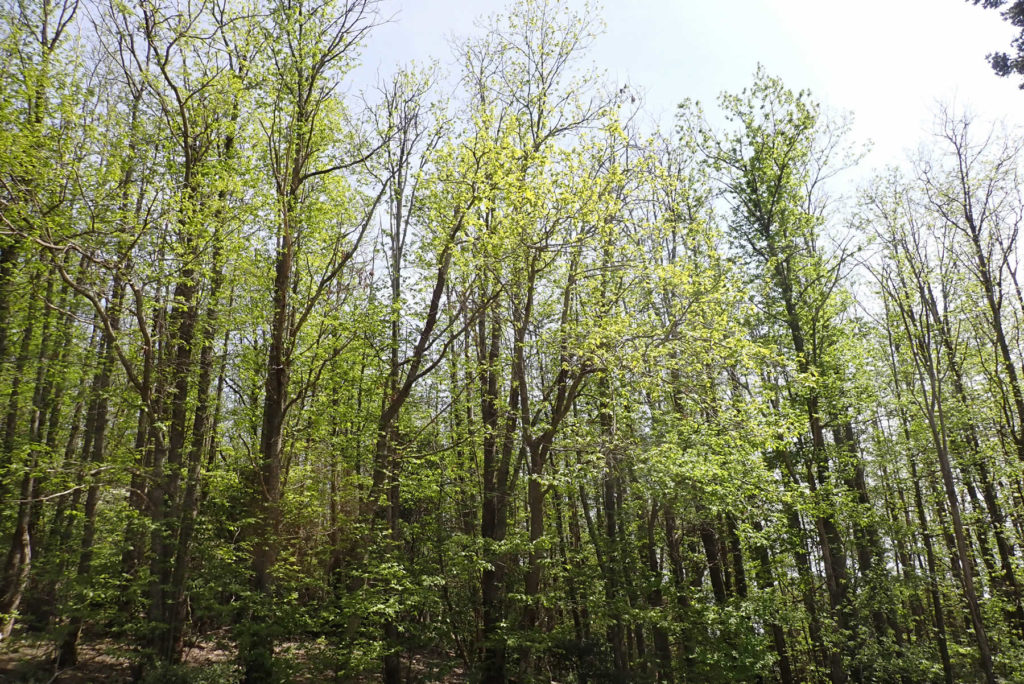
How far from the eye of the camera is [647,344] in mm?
9031

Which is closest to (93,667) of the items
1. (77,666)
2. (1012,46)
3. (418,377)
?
(77,666)

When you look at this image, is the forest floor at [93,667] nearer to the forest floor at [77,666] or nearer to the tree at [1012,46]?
the forest floor at [77,666]

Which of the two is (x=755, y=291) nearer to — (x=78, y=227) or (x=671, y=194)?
(x=671, y=194)

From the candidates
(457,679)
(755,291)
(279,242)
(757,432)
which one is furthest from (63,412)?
(755,291)

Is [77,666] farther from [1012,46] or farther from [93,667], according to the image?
[1012,46]

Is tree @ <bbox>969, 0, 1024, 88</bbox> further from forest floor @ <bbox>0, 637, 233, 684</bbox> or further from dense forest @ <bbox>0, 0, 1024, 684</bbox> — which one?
forest floor @ <bbox>0, 637, 233, 684</bbox>

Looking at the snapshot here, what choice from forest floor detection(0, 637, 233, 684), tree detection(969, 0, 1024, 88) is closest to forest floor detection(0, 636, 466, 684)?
forest floor detection(0, 637, 233, 684)

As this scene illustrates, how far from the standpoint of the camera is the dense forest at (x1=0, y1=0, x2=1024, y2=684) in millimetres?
8391

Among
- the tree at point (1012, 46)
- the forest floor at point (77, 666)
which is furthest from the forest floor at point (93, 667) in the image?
the tree at point (1012, 46)

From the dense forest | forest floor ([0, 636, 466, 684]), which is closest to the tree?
the dense forest

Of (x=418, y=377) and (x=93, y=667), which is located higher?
(x=418, y=377)

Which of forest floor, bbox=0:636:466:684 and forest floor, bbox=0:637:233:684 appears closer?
forest floor, bbox=0:636:466:684

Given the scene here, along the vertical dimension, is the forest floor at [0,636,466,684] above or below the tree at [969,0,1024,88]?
below

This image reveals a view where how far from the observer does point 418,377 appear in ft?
31.6
